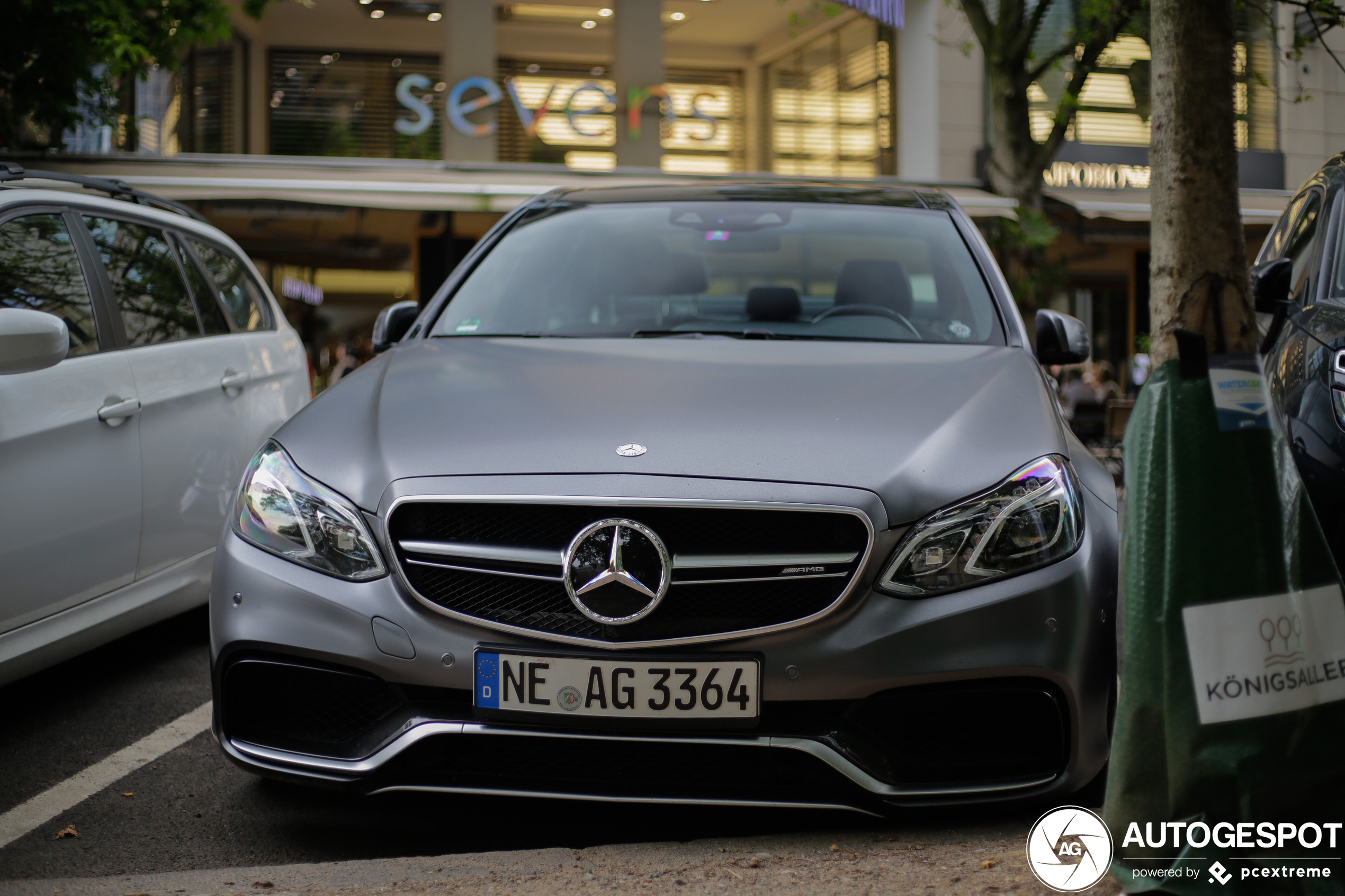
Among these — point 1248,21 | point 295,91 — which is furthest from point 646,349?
point 1248,21

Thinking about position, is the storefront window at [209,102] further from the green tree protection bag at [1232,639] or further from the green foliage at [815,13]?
the green tree protection bag at [1232,639]

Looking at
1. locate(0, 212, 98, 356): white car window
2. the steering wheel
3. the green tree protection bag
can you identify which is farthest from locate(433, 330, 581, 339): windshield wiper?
the green tree protection bag

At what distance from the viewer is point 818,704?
254 cm

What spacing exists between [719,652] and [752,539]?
0.23 m

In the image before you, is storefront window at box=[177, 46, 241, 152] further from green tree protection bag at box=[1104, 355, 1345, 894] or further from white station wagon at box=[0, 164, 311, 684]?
green tree protection bag at box=[1104, 355, 1345, 894]

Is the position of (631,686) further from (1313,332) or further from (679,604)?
(1313,332)

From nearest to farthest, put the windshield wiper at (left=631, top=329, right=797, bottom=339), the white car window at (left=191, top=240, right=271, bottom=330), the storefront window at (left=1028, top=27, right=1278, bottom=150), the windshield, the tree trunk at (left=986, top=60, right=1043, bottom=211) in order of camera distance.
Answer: the windshield wiper at (left=631, top=329, right=797, bottom=339) → the windshield → the white car window at (left=191, top=240, right=271, bottom=330) → the tree trunk at (left=986, top=60, right=1043, bottom=211) → the storefront window at (left=1028, top=27, right=1278, bottom=150)

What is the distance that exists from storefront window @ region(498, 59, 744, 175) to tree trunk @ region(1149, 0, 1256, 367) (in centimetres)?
1140

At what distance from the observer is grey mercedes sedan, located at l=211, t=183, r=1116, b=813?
2.52 m

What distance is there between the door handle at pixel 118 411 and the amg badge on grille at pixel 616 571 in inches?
76.2

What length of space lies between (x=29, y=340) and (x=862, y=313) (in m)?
2.23

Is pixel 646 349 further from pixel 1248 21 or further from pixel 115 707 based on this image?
pixel 1248 21

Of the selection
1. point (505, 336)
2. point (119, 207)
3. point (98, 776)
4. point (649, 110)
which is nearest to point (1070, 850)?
point (505, 336)

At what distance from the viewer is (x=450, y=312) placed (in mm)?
3982
